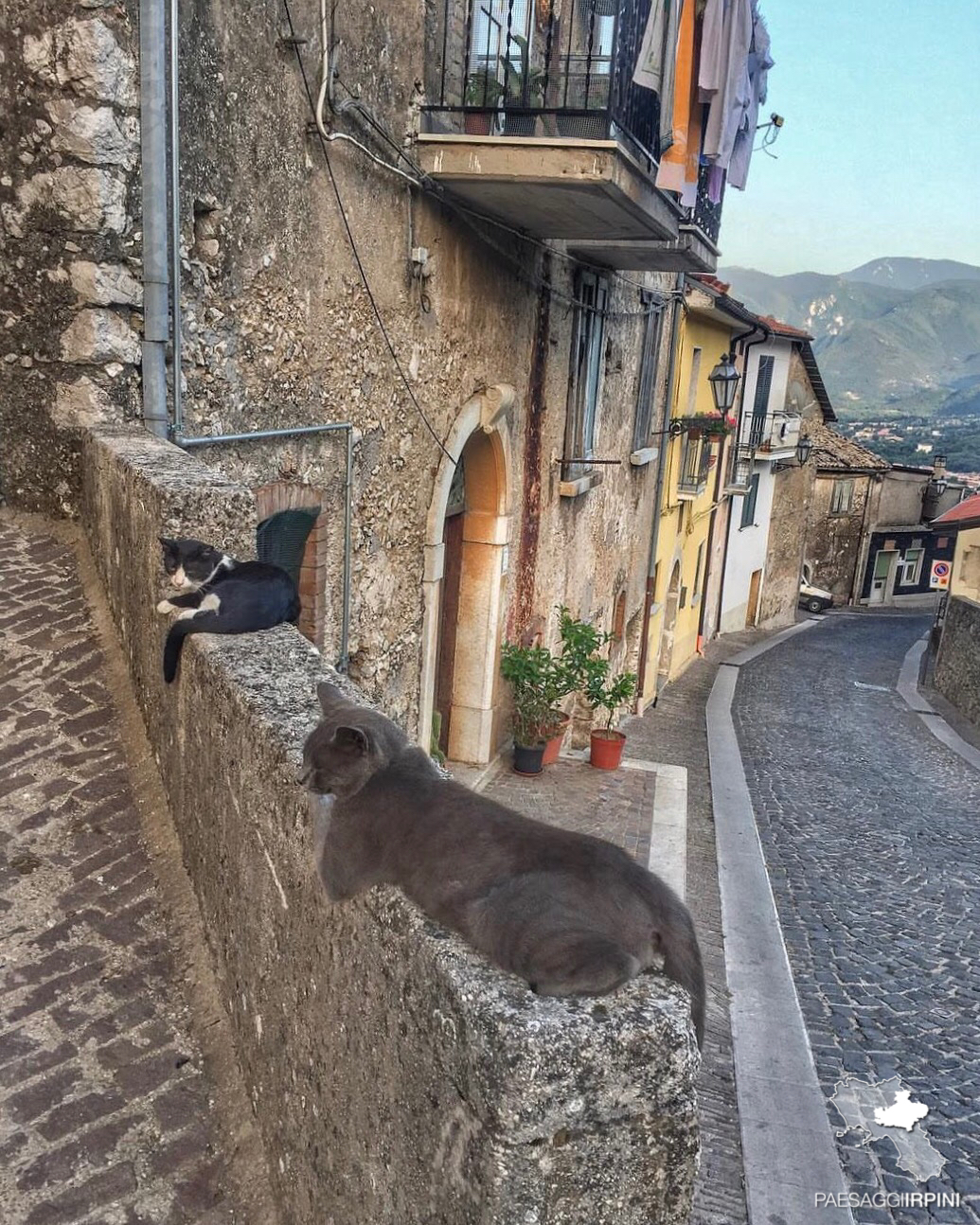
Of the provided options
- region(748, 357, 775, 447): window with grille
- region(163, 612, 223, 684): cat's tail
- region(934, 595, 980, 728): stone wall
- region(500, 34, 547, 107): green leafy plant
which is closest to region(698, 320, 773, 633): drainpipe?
region(748, 357, 775, 447): window with grille

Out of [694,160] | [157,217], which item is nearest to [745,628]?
[694,160]

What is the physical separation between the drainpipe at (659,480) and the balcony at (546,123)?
8331 mm

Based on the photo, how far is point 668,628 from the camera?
21.2 metres

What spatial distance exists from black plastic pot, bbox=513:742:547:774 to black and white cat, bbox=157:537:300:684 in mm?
7448

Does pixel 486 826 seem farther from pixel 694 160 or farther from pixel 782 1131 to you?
pixel 694 160

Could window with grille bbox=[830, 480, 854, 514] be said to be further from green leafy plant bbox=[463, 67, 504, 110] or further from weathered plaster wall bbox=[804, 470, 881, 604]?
green leafy plant bbox=[463, 67, 504, 110]

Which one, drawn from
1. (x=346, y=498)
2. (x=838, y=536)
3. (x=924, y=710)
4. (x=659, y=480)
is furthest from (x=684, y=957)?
(x=838, y=536)

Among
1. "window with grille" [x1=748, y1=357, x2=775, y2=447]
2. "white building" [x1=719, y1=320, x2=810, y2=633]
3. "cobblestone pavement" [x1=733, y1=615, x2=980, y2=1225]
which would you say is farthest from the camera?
"window with grille" [x1=748, y1=357, x2=775, y2=447]

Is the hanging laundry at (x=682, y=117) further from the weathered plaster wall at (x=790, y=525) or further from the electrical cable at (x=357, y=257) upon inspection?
the weathered plaster wall at (x=790, y=525)

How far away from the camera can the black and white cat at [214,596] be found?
132 inches

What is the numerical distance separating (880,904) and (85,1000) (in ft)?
25.6

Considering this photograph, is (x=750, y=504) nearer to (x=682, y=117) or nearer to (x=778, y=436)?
(x=778, y=436)

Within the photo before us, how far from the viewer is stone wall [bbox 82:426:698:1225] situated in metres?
1.46

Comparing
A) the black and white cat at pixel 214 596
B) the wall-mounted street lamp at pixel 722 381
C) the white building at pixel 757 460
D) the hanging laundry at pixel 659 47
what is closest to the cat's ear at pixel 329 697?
the black and white cat at pixel 214 596
